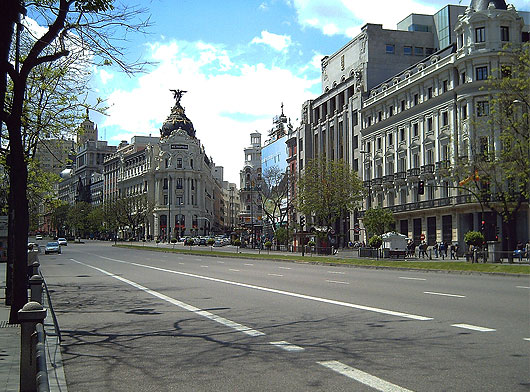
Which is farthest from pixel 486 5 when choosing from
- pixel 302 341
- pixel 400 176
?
pixel 302 341

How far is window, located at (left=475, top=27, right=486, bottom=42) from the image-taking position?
176 feet

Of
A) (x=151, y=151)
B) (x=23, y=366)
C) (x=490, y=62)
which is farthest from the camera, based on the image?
(x=151, y=151)

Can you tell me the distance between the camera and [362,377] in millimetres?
6785

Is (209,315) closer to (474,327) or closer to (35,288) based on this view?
(35,288)

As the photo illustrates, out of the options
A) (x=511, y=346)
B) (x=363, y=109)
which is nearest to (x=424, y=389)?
(x=511, y=346)

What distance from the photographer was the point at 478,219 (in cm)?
5256

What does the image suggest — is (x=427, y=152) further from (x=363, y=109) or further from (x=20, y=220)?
(x=20, y=220)

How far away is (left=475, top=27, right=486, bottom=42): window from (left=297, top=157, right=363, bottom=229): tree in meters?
18.8

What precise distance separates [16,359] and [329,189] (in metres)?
55.2

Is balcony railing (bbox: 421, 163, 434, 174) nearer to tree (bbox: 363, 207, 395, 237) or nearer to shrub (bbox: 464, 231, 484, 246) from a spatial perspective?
tree (bbox: 363, 207, 395, 237)

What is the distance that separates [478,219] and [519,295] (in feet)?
130

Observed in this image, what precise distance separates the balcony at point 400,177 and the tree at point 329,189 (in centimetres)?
418

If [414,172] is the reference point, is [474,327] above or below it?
below

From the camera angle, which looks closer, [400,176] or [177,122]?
[400,176]
